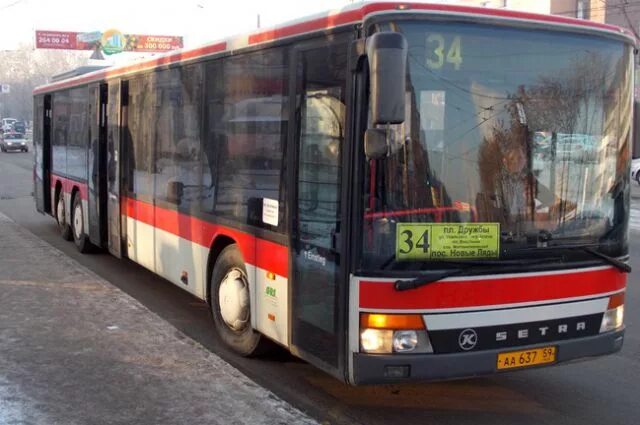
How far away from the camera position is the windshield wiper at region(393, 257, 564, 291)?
4.46 metres

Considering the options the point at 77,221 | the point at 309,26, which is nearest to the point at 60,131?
the point at 77,221

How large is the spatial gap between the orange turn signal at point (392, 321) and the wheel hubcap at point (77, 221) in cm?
808

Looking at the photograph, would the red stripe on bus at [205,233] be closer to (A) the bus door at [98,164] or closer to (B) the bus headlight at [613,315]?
(A) the bus door at [98,164]

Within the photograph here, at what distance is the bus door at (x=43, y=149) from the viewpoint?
13.9 m

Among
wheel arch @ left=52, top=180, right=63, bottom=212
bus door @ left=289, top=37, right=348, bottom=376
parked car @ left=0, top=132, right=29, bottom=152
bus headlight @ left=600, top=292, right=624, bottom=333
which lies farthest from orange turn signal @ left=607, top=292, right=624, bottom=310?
parked car @ left=0, top=132, right=29, bottom=152

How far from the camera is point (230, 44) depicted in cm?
638

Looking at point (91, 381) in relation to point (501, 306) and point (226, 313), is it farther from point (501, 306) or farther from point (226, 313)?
point (501, 306)

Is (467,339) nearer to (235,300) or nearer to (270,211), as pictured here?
(270,211)

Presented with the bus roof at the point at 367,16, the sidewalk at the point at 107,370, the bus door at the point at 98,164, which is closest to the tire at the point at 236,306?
the sidewalk at the point at 107,370

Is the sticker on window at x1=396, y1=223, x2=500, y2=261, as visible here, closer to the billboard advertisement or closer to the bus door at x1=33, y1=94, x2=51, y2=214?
the bus door at x1=33, y1=94, x2=51, y2=214

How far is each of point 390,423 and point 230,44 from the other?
341cm

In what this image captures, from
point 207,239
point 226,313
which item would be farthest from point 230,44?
point 226,313

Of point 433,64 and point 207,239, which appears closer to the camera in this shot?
point 433,64

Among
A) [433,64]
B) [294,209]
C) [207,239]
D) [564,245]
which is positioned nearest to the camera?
[433,64]
